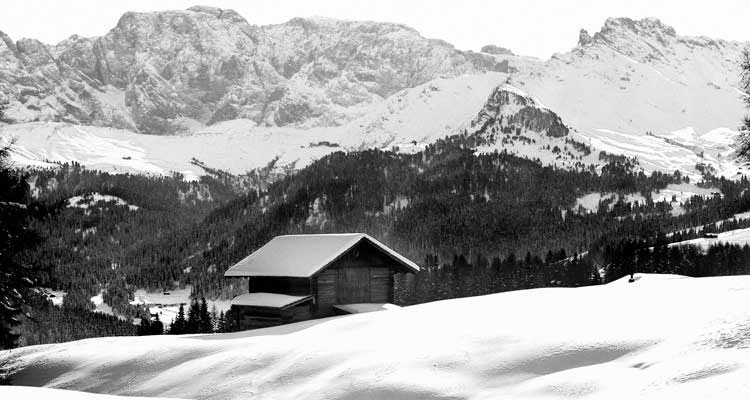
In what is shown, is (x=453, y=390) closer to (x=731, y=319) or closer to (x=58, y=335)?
(x=731, y=319)

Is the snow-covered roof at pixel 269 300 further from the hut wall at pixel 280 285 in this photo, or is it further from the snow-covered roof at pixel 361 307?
the snow-covered roof at pixel 361 307

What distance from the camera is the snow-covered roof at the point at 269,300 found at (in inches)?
1375

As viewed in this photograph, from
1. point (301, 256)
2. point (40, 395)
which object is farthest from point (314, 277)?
point (40, 395)

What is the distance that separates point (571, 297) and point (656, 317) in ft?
14.4

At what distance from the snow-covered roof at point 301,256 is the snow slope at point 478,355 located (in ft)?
37.4

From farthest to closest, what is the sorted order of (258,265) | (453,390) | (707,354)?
1. (258,265)
2. (453,390)
3. (707,354)

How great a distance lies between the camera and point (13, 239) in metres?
23.3

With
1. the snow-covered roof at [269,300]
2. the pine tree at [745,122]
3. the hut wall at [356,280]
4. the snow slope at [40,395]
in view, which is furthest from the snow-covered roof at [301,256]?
the snow slope at [40,395]

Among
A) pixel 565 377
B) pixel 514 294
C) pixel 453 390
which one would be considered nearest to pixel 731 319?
pixel 565 377

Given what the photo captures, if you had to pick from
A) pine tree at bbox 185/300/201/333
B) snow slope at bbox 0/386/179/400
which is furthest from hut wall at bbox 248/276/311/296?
pine tree at bbox 185/300/201/333

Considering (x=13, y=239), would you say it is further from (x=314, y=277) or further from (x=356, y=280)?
(x=356, y=280)

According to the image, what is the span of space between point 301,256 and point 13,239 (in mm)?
15462

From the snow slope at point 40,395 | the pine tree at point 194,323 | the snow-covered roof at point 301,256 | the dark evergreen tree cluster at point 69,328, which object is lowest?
the dark evergreen tree cluster at point 69,328

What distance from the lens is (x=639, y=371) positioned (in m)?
14.3
